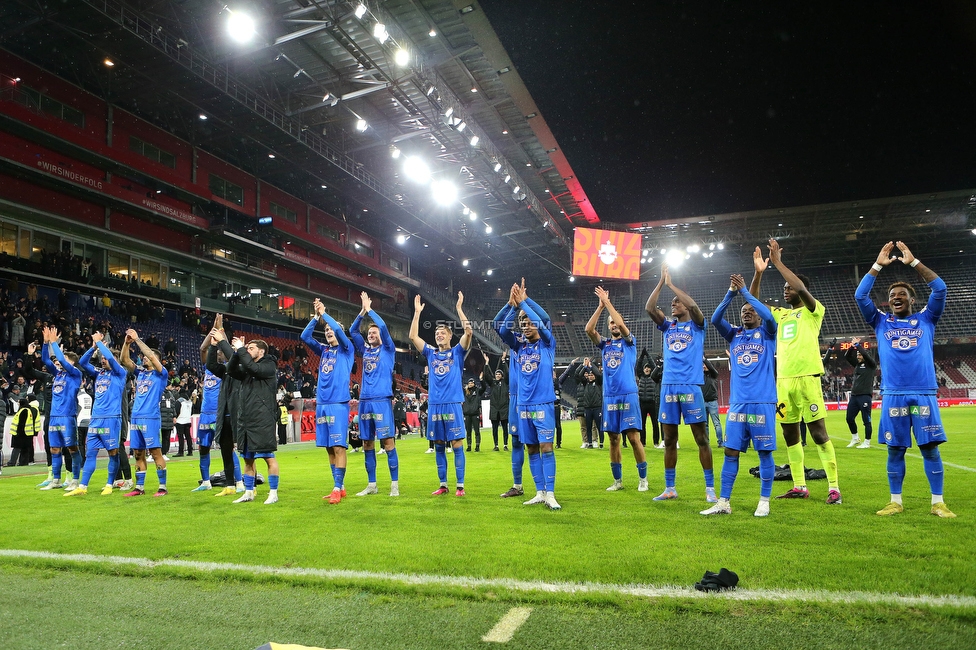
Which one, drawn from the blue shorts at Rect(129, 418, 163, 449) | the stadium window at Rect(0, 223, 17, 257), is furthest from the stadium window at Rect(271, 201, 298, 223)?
the blue shorts at Rect(129, 418, 163, 449)

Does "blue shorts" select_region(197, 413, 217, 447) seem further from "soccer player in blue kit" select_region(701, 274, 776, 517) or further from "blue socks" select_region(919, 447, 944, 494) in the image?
"blue socks" select_region(919, 447, 944, 494)

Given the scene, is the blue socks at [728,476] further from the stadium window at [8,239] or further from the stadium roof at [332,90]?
the stadium window at [8,239]

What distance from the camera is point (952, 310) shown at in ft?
154

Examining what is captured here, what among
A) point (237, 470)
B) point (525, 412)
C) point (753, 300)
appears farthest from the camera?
point (237, 470)

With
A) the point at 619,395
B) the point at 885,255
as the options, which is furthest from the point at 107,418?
the point at 885,255

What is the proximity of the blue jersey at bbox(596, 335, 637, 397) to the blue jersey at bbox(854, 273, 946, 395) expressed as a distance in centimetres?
294

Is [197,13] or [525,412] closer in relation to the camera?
[525,412]

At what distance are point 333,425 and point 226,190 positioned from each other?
2901 cm

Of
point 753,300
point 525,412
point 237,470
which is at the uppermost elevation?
point 753,300

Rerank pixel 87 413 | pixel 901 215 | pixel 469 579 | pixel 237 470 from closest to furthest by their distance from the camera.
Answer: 1. pixel 469 579
2. pixel 237 470
3. pixel 87 413
4. pixel 901 215

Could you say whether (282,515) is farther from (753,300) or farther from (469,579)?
(753,300)

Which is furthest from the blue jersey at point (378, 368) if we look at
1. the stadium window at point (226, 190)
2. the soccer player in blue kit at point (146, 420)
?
the stadium window at point (226, 190)

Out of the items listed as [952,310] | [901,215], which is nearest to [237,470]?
[901,215]

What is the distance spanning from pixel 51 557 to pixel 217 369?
11.0ft
